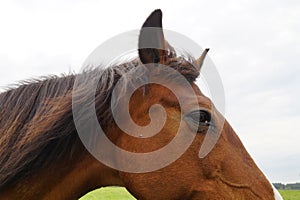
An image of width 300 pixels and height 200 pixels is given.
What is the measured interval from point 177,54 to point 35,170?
5.02 feet

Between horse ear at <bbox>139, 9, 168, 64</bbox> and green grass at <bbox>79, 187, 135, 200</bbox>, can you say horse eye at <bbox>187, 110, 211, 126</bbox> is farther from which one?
green grass at <bbox>79, 187, 135, 200</bbox>

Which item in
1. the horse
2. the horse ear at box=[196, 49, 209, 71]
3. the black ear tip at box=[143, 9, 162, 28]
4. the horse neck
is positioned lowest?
the horse neck

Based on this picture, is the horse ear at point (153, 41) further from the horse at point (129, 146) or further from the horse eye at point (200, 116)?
the horse eye at point (200, 116)

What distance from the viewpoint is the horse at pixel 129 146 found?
2.99 meters

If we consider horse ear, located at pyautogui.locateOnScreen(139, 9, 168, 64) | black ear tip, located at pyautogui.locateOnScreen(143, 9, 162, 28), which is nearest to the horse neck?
horse ear, located at pyautogui.locateOnScreen(139, 9, 168, 64)

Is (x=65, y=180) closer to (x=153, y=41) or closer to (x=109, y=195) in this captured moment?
(x=153, y=41)

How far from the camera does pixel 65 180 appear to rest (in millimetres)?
3160

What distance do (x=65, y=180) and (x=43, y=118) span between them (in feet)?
1.77

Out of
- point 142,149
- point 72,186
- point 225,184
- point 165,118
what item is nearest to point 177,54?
point 165,118

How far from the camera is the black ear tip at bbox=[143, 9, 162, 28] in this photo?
9.47ft

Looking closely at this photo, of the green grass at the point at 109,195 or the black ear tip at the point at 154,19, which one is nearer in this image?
the black ear tip at the point at 154,19

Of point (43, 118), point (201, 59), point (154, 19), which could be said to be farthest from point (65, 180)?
point (201, 59)

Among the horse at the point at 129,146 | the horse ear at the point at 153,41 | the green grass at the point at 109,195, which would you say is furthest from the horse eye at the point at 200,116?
the green grass at the point at 109,195

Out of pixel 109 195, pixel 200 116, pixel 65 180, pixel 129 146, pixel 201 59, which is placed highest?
pixel 201 59
